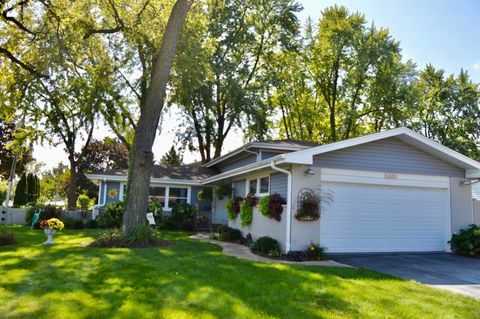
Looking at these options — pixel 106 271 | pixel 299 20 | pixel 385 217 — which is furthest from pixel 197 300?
pixel 299 20

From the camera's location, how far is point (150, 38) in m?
13.9

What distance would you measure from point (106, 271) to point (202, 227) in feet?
35.9

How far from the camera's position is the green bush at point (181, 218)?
16516 millimetres

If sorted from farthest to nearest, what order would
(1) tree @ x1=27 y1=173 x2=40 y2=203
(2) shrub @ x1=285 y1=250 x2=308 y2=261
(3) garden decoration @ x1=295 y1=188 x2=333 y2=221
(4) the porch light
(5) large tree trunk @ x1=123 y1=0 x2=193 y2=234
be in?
(1) tree @ x1=27 y1=173 x2=40 y2=203 < (5) large tree trunk @ x1=123 y1=0 x2=193 y2=234 < (4) the porch light < (3) garden decoration @ x1=295 y1=188 x2=333 y2=221 < (2) shrub @ x1=285 y1=250 x2=308 y2=261

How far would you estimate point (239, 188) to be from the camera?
14812 millimetres

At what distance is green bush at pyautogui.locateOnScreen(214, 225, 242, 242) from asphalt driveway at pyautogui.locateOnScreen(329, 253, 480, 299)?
440 cm

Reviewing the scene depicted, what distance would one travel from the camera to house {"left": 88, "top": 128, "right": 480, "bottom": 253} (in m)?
9.52

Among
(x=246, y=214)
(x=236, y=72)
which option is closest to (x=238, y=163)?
(x=246, y=214)

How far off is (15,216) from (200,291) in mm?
15954

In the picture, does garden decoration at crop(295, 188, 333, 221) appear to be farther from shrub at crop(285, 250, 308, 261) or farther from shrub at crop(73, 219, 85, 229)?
shrub at crop(73, 219, 85, 229)

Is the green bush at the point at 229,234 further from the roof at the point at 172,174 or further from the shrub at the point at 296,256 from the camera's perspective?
the roof at the point at 172,174

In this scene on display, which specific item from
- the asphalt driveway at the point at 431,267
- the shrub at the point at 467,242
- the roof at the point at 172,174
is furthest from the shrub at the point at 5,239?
the shrub at the point at 467,242

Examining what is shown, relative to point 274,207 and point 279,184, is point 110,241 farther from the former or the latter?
point 279,184

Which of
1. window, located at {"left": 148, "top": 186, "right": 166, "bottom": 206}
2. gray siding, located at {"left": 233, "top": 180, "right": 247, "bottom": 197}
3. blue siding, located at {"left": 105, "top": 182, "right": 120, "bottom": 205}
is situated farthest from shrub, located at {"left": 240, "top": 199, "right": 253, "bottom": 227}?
blue siding, located at {"left": 105, "top": 182, "right": 120, "bottom": 205}
